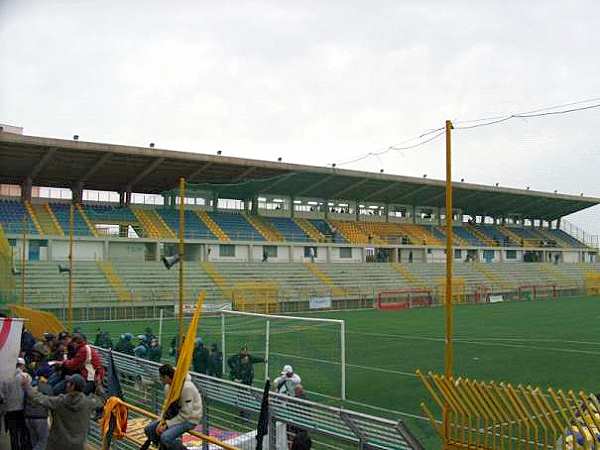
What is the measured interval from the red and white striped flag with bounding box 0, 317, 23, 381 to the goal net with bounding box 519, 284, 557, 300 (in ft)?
144

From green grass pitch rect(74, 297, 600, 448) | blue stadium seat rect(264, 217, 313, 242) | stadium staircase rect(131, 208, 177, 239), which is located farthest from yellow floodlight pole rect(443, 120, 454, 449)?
blue stadium seat rect(264, 217, 313, 242)

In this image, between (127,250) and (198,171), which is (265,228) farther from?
(127,250)

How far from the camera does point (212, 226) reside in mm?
44375

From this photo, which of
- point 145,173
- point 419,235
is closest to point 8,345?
point 145,173

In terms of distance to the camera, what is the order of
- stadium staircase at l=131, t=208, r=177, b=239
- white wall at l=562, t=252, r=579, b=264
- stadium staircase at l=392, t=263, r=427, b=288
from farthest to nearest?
1. white wall at l=562, t=252, r=579, b=264
2. stadium staircase at l=392, t=263, r=427, b=288
3. stadium staircase at l=131, t=208, r=177, b=239

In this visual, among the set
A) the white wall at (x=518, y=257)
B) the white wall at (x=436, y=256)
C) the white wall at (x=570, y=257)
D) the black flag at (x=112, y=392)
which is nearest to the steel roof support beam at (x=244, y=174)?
the white wall at (x=436, y=256)

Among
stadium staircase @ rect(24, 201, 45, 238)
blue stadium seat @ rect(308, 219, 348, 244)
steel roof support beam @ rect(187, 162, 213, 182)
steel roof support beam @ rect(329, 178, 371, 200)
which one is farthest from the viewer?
blue stadium seat @ rect(308, 219, 348, 244)

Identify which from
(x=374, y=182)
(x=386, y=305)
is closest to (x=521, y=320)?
(x=386, y=305)

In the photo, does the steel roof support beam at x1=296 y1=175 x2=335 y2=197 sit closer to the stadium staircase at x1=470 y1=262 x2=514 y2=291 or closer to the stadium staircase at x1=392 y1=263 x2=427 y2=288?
the stadium staircase at x1=392 y1=263 x2=427 y2=288

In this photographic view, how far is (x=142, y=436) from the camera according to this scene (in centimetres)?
829

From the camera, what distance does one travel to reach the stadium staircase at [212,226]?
4324 centimetres

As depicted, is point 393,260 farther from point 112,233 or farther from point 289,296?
point 112,233

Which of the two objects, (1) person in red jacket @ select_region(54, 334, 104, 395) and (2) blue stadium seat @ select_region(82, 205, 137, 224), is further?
(2) blue stadium seat @ select_region(82, 205, 137, 224)

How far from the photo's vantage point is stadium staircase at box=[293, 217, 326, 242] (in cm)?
4812
